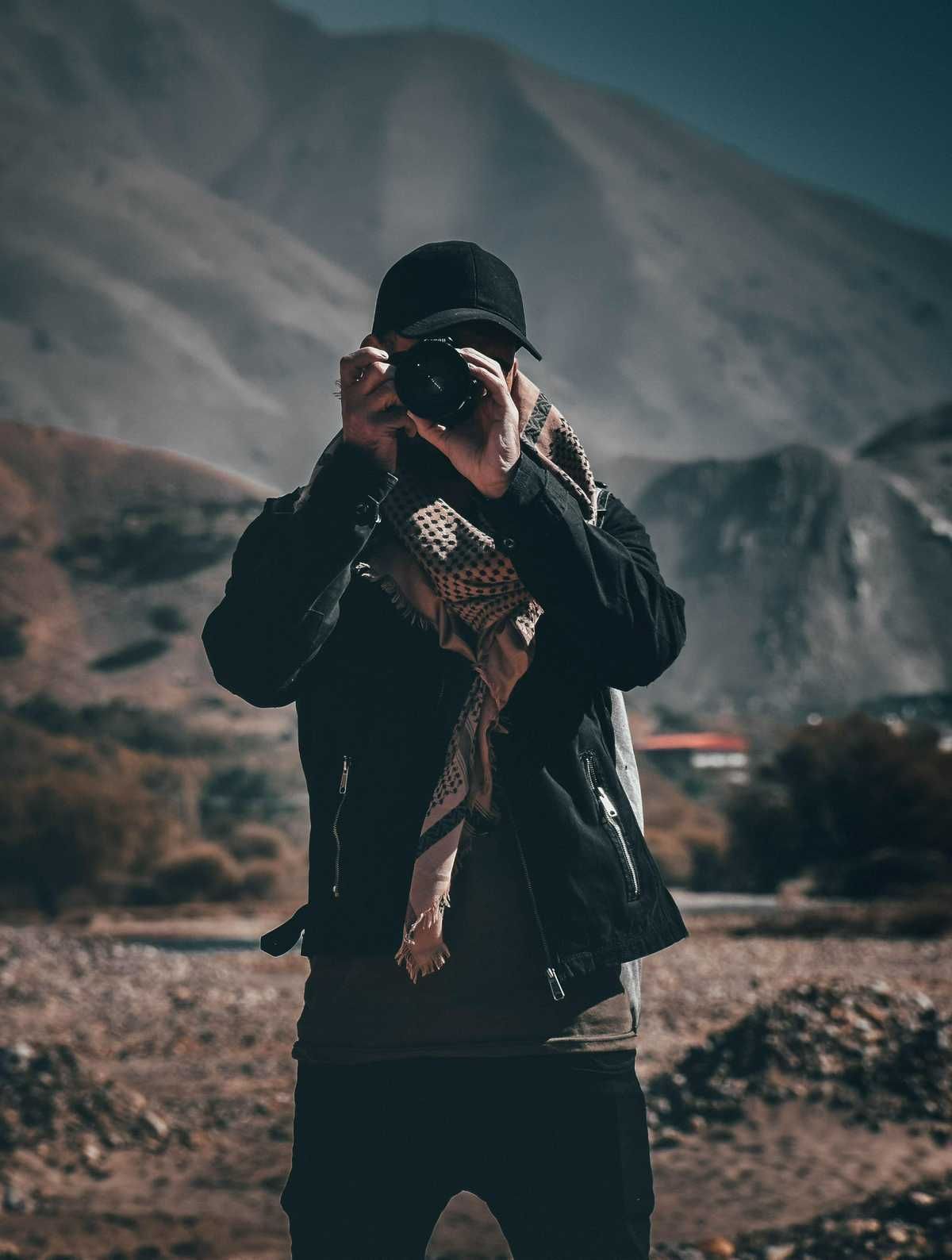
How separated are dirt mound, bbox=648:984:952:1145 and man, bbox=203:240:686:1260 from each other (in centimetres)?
673

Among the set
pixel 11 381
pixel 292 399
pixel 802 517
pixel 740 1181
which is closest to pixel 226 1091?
pixel 740 1181

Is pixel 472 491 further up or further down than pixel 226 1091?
further up

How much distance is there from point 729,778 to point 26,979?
44.6 m

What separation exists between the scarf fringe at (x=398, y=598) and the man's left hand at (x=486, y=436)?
0.18 meters

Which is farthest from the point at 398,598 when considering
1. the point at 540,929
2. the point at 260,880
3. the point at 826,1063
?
the point at 260,880

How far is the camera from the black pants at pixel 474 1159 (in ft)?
6.20

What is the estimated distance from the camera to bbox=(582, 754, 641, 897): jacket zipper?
198cm

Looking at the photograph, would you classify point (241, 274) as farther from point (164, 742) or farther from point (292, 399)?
point (164, 742)

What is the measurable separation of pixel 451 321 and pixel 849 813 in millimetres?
30060

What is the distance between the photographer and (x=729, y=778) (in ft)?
198

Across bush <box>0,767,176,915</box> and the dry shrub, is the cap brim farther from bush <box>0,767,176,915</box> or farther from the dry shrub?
the dry shrub

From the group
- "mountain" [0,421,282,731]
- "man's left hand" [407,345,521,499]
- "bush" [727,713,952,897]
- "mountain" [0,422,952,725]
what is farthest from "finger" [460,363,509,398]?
"mountain" [0,422,952,725]

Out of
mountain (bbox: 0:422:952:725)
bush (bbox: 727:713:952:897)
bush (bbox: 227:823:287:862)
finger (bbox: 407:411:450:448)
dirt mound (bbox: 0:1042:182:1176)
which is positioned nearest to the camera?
finger (bbox: 407:411:450:448)

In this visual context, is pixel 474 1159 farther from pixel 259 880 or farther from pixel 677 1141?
pixel 259 880
